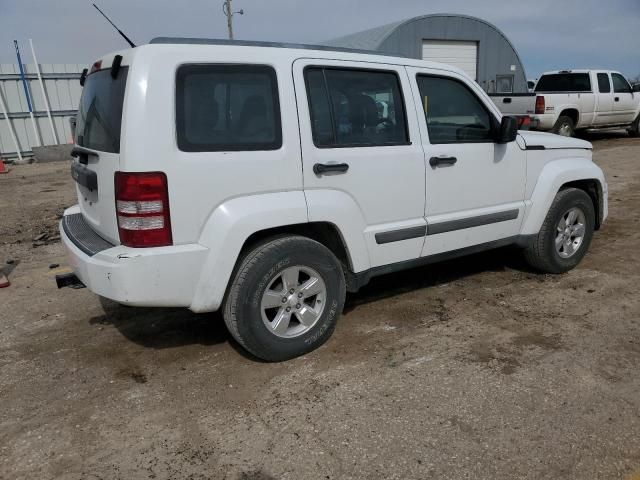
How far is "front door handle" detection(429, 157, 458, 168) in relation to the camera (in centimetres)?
374

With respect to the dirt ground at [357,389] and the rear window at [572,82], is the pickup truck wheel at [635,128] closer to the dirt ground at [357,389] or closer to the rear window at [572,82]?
the rear window at [572,82]

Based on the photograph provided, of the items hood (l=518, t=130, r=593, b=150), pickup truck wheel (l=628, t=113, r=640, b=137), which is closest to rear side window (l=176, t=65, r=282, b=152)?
hood (l=518, t=130, r=593, b=150)

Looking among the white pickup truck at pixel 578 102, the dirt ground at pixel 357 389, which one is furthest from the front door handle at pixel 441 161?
the white pickup truck at pixel 578 102

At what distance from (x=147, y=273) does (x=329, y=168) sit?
49.8 inches

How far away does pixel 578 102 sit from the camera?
47.1 ft

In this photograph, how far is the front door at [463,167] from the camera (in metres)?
3.81

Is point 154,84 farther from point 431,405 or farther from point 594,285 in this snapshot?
point 594,285

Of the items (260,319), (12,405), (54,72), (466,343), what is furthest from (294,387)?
(54,72)

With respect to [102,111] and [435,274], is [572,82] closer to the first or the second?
[435,274]

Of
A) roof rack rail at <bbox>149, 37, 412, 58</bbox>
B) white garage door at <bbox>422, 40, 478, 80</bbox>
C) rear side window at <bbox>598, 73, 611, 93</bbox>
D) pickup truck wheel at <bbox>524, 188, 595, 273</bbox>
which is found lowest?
pickup truck wheel at <bbox>524, 188, 595, 273</bbox>

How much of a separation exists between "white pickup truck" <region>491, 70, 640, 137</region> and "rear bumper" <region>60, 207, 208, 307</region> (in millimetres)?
11450

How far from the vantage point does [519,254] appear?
5.12 m

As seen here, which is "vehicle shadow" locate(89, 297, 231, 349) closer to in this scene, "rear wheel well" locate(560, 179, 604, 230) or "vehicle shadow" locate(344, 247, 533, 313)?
"vehicle shadow" locate(344, 247, 533, 313)

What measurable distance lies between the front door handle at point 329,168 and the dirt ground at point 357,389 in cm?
122
